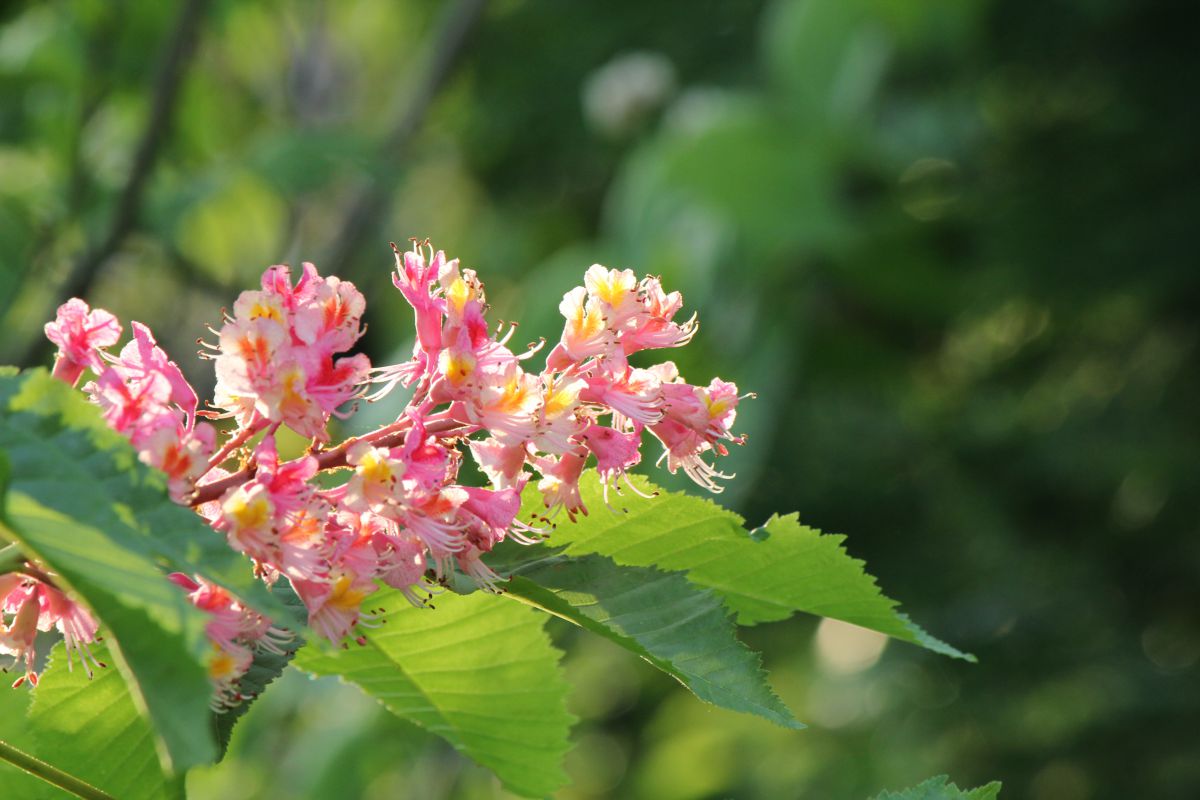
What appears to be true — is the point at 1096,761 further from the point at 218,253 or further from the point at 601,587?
the point at 601,587

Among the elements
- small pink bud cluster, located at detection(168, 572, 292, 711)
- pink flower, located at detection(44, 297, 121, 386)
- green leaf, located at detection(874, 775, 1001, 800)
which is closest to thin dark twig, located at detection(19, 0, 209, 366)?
pink flower, located at detection(44, 297, 121, 386)

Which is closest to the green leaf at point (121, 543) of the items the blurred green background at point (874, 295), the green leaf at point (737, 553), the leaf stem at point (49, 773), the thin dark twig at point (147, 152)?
the leaf stem at point (49, 773)

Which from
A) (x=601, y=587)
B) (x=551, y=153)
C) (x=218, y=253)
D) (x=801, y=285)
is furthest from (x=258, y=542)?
(x=551, y=153)

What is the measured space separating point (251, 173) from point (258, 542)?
1.79 meters

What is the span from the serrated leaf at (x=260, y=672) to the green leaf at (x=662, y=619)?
0.11 meters

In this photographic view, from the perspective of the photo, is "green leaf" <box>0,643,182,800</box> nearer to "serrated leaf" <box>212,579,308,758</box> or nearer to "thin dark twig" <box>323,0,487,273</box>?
"serrated leaf" <box>212,579,308,758</box>

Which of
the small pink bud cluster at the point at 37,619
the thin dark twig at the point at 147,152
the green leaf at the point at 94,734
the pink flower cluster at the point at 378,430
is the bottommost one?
the thin dark twig at the point at 147,152

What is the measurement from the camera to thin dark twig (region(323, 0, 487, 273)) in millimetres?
2816

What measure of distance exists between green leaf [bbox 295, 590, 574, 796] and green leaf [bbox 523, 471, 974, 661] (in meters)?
0.06

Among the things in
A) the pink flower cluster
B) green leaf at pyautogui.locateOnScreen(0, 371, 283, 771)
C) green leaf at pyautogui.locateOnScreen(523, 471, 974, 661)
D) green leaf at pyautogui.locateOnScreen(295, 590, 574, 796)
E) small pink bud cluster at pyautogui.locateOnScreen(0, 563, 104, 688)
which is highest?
green leaf at pyautogui.locateOnScreen(0, 371, 283, 771)

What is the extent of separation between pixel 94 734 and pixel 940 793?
46 cm

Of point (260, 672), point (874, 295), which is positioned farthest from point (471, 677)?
point (874, 295)

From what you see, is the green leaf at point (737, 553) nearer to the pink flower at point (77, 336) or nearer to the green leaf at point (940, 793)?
the green leaf at point (940, 793)

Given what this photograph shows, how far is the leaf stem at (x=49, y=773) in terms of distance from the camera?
653 mm
